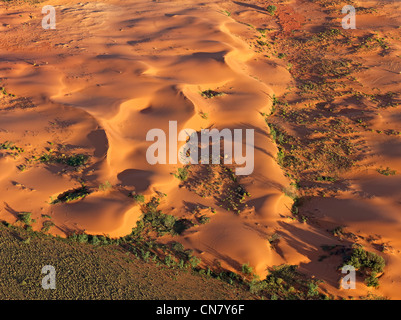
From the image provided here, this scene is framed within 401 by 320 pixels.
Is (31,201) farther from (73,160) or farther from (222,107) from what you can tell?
(222,107)

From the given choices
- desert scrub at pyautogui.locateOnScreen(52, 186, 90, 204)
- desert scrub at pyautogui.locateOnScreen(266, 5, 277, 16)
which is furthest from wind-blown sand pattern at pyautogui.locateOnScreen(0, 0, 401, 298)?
desert scrub at pyautogui.locateOnScreen(266, 5, 277, 16)

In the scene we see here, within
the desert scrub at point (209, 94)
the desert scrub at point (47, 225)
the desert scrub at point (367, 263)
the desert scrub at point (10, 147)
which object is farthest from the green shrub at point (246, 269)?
the desert scrub at point (10, 147)

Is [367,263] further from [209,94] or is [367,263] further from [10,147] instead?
[10,147]

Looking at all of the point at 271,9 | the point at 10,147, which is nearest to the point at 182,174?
the point at 10,147

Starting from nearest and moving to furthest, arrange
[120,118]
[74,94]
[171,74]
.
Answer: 1. [120,118]
2. [74,94]
3. [171,74]

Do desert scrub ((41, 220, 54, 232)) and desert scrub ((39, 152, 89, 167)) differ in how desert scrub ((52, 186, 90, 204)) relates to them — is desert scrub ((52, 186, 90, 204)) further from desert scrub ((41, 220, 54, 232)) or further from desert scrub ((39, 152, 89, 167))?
desert scrub ((39, 152, 89, 167))
